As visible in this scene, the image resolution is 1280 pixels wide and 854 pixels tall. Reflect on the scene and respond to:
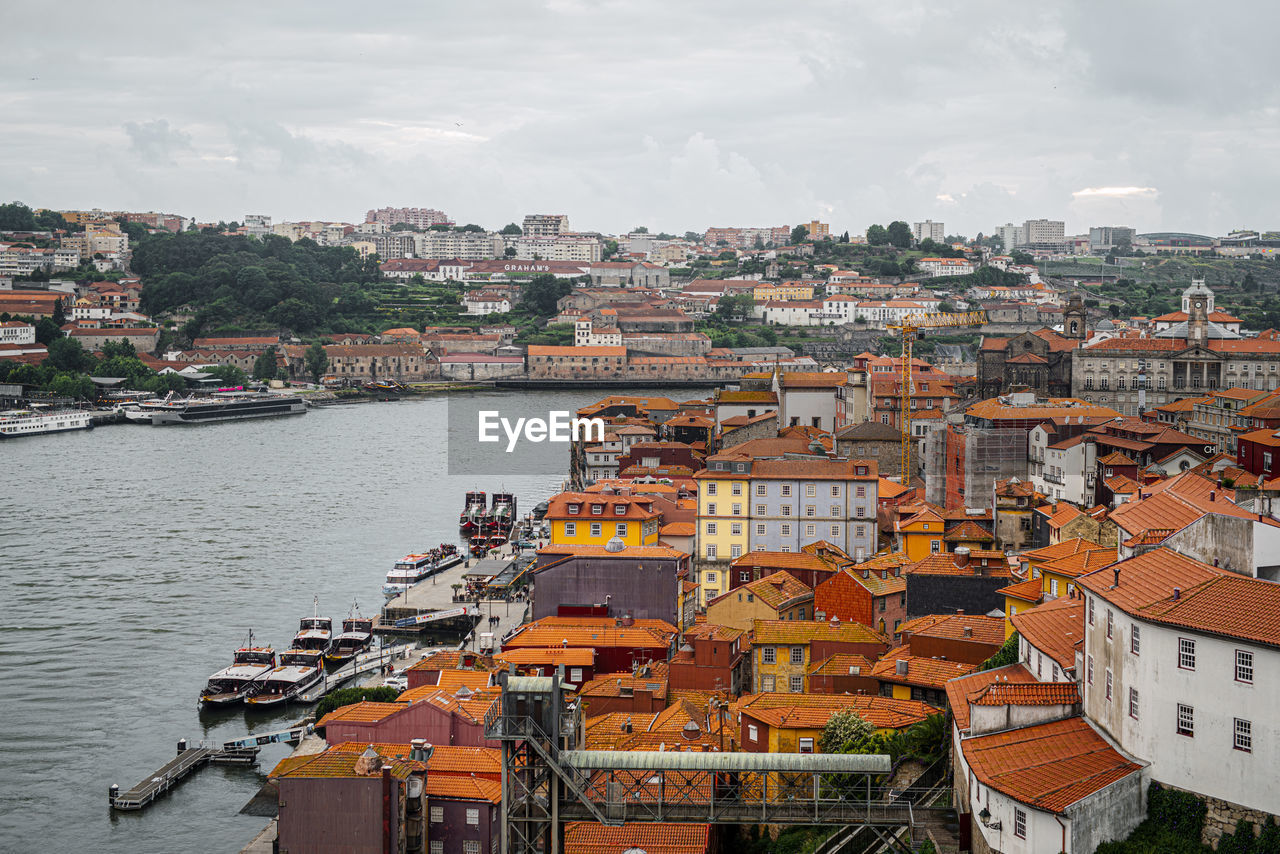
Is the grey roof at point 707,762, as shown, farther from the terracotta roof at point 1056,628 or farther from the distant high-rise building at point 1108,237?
the distant high-rise building at point 1108,237

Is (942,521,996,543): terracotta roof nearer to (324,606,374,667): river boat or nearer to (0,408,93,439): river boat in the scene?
(324,606,374,667): river boat

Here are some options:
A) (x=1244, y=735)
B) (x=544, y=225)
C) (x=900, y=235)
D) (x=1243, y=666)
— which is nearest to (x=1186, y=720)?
(x=1244, y=735)

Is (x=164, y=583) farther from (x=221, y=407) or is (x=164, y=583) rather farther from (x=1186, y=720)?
(x=221, y=407)

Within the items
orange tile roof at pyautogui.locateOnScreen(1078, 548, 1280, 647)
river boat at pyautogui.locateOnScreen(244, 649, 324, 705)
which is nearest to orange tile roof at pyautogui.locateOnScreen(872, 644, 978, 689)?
orange tile roof at pyautogui.locateOnScreen(1078, 548, 1280, 647)

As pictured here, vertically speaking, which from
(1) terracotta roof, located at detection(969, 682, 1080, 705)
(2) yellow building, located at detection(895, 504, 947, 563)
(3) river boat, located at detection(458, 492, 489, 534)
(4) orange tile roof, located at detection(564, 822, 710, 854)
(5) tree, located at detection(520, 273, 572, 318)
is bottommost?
(3) river boat, located at detection(458, 492, 489, 534)

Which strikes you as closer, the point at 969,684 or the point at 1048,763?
the point at 1048,763

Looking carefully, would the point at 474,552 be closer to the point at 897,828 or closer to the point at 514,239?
the point at 897,828
